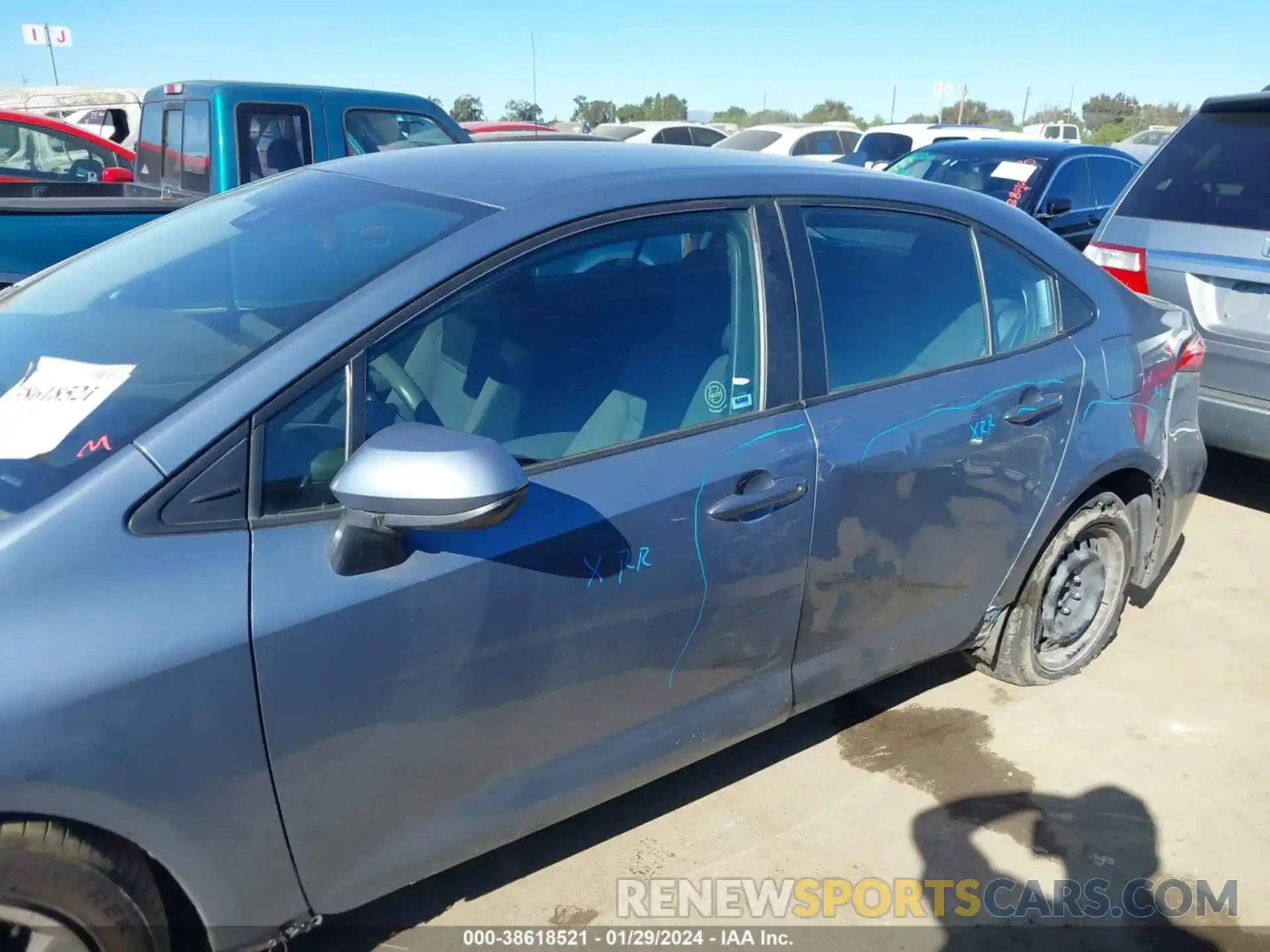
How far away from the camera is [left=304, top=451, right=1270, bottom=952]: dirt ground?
7.71 ft

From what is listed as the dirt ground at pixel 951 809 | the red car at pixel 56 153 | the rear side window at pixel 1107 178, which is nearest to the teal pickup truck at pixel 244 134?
the red car at pixel 56 153

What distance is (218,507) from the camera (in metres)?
1.63

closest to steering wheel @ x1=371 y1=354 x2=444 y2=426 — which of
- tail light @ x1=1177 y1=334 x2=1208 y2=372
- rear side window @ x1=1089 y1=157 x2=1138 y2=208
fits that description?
tail light @ x1=1177 y1=334 x2=1208 y2=372

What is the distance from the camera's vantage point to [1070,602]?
3252 mm

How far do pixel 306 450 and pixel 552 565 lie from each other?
499mm

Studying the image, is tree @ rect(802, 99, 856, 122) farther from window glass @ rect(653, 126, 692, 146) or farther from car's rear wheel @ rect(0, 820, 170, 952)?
car's rear wheel @ rect(0, 820, 170, 952)

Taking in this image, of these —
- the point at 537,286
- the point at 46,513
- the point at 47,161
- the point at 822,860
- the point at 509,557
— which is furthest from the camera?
the point at 47,161

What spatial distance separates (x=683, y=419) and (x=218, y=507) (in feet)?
3.19

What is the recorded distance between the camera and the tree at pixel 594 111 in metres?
38.3

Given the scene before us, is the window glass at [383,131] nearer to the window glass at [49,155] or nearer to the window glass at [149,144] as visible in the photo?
the window glass at [149,144]

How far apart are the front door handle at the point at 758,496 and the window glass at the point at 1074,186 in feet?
21.1

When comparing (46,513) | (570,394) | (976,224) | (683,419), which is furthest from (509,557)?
(976,224)

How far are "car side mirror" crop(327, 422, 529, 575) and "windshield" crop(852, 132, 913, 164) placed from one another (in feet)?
47.9

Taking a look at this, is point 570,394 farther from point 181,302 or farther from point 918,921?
point 918,921
